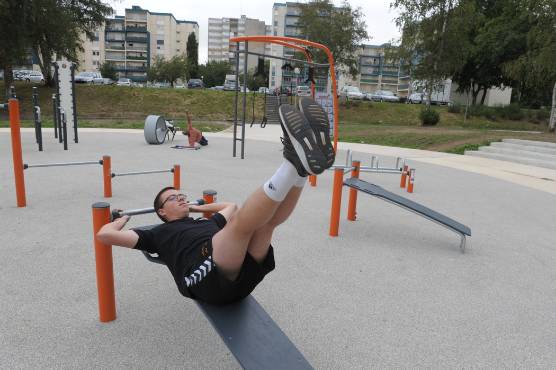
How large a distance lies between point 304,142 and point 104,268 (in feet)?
5.36

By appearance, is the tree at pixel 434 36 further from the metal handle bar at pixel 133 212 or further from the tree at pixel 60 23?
the metal handle bar at pixel 133 212

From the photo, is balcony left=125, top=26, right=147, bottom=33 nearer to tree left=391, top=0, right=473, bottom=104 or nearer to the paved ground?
tree left=391, top=0, right=473, bottom=104

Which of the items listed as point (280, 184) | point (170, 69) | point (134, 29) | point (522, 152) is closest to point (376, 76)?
point (134, 29)

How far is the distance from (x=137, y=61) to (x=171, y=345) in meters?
98.4

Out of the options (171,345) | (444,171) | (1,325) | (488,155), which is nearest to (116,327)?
(171,345)

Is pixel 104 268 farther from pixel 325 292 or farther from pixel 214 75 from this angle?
pixel 214 75

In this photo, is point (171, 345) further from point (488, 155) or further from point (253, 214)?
point (488, 155)

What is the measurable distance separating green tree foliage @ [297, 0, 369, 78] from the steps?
1766 centimetres

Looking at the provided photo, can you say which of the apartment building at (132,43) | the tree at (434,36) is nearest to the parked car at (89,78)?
the tree at (434,36)

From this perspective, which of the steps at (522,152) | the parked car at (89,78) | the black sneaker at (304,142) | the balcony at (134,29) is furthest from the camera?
the balcony at (134,29)

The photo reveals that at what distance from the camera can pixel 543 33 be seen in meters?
16.5

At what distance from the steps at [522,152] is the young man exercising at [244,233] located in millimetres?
11555

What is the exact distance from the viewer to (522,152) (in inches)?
487

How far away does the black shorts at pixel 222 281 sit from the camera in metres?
2.02
